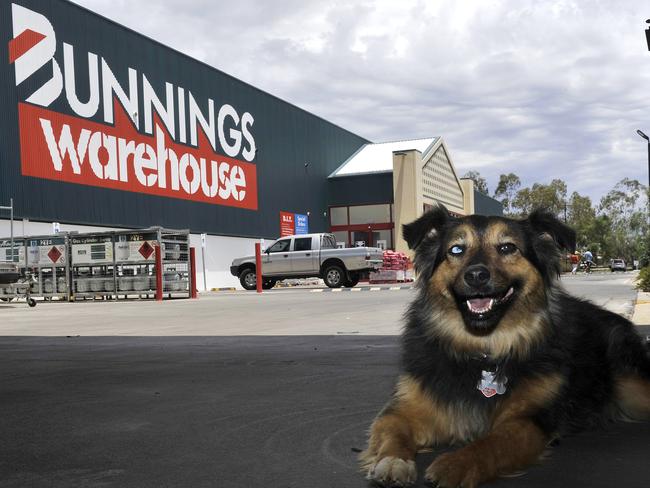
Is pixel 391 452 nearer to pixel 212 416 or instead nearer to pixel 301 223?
pixel 212 416

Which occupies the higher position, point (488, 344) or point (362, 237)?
point (362, 237)

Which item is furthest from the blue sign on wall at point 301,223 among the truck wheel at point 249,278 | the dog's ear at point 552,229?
the dog's ear at point 552,229

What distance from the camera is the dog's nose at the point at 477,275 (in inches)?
151

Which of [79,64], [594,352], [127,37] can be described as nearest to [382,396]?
[594,352]

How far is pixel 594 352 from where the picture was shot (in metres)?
4.53

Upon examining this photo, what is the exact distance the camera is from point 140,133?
35875mm

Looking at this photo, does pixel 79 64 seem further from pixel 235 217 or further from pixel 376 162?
pixel 376 162

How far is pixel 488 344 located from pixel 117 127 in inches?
1275

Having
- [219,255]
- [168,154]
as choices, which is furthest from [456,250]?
[219,255]

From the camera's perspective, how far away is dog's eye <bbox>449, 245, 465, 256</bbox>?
4146mm

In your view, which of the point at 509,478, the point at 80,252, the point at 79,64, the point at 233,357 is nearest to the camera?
the point at 509,478

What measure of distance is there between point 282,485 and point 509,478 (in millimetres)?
1075

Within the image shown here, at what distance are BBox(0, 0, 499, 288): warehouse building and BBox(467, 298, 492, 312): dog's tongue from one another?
88.7 feet

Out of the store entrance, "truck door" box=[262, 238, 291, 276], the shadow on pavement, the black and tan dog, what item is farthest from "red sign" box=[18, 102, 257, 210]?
the black and tan dog
